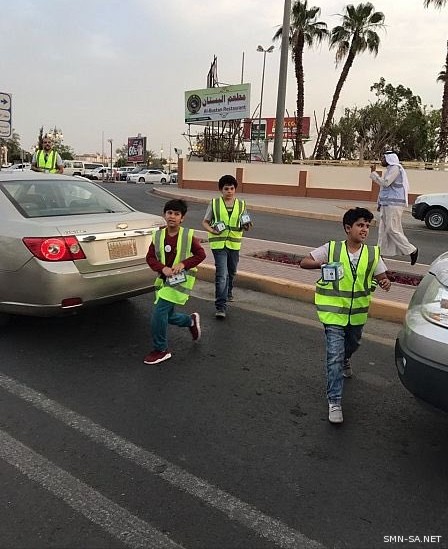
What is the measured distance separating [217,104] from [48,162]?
22506 mm

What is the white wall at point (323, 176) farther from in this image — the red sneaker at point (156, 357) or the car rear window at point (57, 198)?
the red sneaker at point (156, 357)

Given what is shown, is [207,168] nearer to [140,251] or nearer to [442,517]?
[140,251]

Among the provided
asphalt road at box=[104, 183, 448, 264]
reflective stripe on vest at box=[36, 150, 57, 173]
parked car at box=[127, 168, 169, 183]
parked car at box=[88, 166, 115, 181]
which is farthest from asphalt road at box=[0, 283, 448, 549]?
parked car at box=[88, 166, 115, 181]

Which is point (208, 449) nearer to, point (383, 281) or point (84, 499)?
point (84, 499)

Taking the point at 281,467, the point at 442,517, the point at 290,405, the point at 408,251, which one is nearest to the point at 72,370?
the point at 290,405

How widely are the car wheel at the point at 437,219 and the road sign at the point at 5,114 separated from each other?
10.4 meters

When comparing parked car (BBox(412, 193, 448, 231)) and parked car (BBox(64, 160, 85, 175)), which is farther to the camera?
parked car (BBox(64, 160, 85, 175))

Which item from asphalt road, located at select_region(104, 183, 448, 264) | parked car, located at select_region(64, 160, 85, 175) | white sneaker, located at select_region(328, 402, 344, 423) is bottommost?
white sneaker, located at select_region(328, 402, 344, 423)

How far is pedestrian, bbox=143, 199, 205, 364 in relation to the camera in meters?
4.22

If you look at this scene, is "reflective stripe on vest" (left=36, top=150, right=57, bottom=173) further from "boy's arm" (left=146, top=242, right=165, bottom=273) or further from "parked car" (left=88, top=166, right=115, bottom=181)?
"parked car" (left=88, top=166, right=115, bottom=181)

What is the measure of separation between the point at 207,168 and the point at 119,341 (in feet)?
76.7

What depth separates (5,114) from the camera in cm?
1249

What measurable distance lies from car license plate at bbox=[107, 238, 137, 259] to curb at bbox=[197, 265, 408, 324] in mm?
2196

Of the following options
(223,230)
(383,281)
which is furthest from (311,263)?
(223,230)
